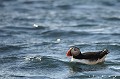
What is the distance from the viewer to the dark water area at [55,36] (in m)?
16.7

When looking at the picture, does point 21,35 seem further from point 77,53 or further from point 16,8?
point 16,8

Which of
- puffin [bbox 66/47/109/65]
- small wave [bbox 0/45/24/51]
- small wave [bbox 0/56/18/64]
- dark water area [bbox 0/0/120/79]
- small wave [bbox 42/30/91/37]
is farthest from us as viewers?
small wave [bbox 42/30/91/37]

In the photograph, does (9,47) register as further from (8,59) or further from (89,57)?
(89,57)

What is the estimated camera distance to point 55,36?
22.7 metres

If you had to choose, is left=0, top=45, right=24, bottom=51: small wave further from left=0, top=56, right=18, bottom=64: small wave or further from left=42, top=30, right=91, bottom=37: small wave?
left=42, top=30, right=91, bottom=37: small wave

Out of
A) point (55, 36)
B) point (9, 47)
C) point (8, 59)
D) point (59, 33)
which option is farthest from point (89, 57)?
point (59, 33)

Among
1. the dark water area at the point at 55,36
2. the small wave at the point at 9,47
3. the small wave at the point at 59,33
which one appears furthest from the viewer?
the small wave at the point at 59,33

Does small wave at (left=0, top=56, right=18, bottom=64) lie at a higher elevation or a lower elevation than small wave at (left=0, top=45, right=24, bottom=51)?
lower

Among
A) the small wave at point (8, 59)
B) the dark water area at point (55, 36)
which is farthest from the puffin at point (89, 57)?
the small wave at point (8, 59)

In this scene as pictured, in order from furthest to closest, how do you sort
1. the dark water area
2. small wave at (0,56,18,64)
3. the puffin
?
small wave at (0,56,18,64), the puffin, the dark water area

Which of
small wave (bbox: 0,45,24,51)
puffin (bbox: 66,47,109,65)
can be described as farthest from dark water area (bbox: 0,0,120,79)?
puffin (bbox: 66,47,109,65)

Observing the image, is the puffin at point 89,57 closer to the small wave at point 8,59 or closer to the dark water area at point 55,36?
the dark water area at point 55,36

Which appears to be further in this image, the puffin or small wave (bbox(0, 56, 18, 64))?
small wave (bbox(0, 56, 18, 64))

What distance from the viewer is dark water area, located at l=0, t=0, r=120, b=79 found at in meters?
16.7
